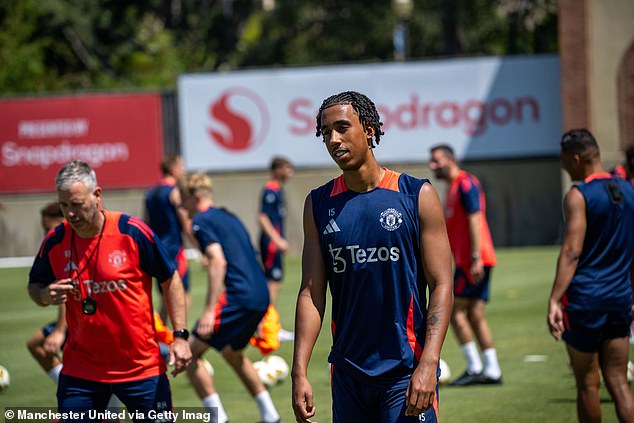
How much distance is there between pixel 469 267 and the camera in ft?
35.6

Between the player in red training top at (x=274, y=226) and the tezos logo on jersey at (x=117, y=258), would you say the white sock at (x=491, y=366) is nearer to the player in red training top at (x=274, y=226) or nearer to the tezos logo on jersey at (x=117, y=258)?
the tezos logo on jersey at (x=117, y=258)

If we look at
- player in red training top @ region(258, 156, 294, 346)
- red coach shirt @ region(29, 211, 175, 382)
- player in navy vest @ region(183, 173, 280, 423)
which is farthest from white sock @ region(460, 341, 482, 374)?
player in red training top @ region(258, 156, 294, 346)

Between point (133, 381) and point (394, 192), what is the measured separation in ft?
7.12

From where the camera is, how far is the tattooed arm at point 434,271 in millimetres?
5012

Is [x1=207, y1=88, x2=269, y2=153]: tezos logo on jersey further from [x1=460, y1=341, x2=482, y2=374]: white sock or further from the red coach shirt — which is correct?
the red coach shirt

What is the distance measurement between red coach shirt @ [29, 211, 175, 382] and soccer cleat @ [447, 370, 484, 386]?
4.73 metres

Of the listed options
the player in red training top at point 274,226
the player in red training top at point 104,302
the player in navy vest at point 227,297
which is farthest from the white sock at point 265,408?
the player in red training top at point 274,226

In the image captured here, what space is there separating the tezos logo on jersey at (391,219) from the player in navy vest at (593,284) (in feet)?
8.50

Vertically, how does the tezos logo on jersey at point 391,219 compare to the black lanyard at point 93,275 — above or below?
above

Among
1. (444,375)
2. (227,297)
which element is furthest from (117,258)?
(444,375)

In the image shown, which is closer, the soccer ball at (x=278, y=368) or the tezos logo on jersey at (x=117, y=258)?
the tezos logo on jersey at (x=117, y=258)

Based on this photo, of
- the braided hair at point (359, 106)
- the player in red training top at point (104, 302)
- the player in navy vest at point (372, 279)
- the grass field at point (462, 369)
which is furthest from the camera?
the grass field at point (462, 369)

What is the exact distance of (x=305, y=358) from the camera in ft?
16.9

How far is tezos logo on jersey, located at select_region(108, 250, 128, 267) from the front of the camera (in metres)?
6.48
